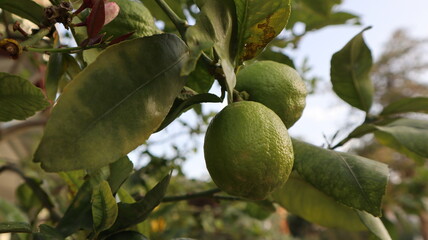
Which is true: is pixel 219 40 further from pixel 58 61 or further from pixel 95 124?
pixel 58 61

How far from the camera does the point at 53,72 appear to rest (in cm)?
61

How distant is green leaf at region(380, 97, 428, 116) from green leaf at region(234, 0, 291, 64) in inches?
15.2

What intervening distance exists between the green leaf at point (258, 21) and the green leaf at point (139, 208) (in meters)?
0.18

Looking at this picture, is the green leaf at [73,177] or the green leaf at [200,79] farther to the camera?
the green leaf at [73,177]

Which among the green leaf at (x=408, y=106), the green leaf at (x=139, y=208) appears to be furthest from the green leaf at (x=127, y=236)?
the green leaf at (x=408, y=106)

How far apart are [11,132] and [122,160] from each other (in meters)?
1.20

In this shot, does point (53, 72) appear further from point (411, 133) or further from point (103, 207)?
point (411, 133)

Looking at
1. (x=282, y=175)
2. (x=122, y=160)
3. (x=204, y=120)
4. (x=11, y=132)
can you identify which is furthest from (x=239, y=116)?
(x=11, y=132)

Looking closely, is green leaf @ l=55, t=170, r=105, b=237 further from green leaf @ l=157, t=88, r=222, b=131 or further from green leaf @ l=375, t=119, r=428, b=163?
green leaf @ l=375, t=119, r=428, b=163

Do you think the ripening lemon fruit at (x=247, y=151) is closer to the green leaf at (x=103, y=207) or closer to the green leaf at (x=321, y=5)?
the green leaf at (x=103, y=207)

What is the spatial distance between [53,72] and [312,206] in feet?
1.63

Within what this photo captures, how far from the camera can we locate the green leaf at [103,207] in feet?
1.59

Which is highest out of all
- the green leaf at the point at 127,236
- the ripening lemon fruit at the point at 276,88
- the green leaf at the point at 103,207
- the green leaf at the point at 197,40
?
the green leaf at the point at 197,40

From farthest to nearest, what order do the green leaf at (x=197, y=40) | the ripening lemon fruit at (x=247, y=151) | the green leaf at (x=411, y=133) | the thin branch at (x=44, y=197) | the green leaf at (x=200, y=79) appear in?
the thin branch at (x=44, y=197)
the green leaf at (x=411, y=133)
the green leaf at (x=200, y=79)
the ripening lemon fruit at (x=247, y=151)
the green leaf at (x=197, y=40)
